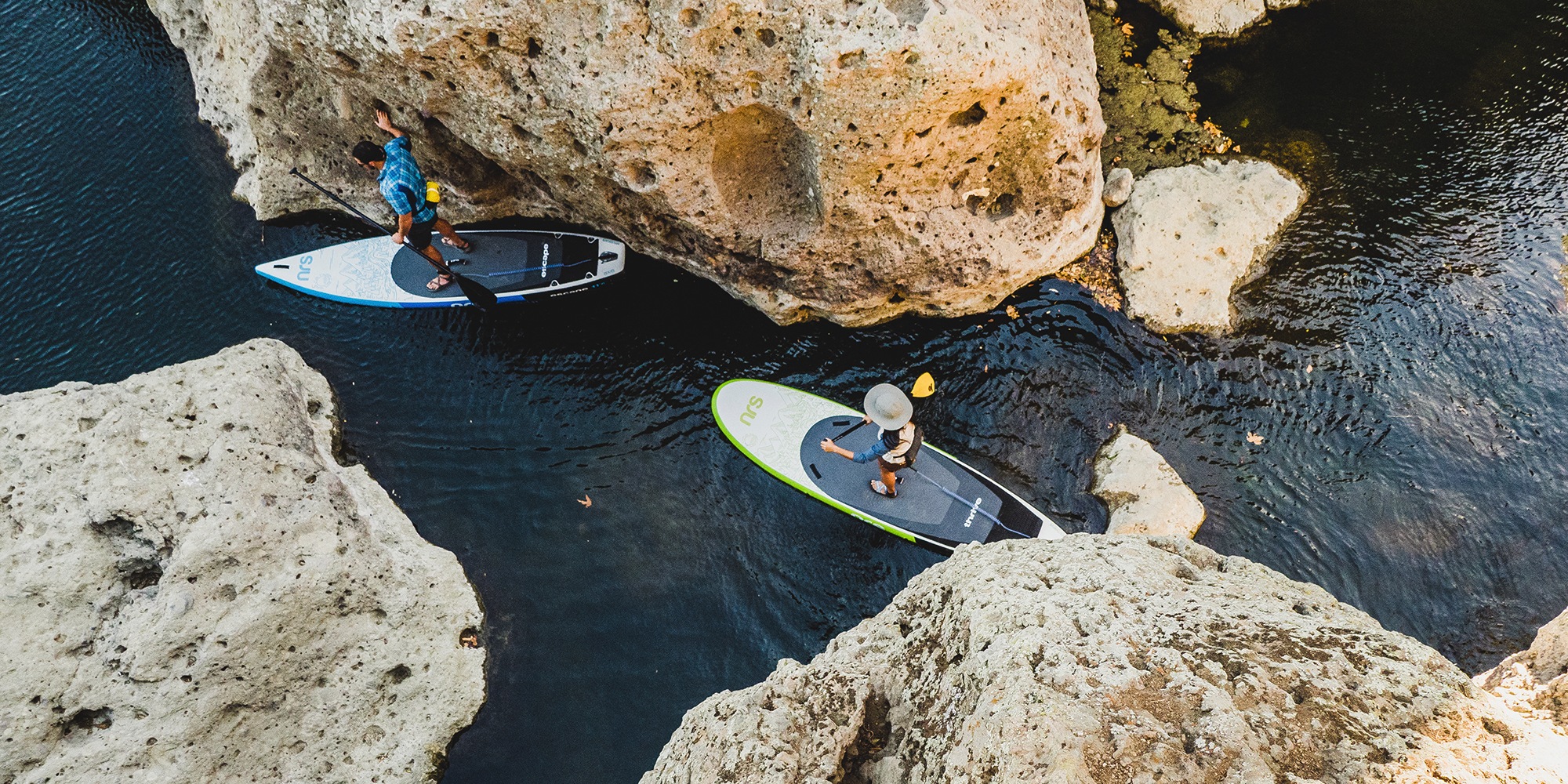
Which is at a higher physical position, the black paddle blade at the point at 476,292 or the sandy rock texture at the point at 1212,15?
the sandy rock texture at the point at 1212,15

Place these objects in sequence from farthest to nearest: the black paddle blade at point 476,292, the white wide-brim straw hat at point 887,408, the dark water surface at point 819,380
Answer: the black paddle blade at point 476,292 < the dark water surface at point 819,380 < the white wide-brim straw hat at point 887,408

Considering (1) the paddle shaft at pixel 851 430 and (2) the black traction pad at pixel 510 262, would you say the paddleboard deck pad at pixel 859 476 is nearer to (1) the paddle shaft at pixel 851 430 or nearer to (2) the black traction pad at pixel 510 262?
(1) the paddle shaft at pixel 851 430

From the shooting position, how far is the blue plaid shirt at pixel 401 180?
9.35 meters

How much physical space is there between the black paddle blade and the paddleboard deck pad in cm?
316

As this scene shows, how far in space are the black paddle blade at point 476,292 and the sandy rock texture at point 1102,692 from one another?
6354 mm

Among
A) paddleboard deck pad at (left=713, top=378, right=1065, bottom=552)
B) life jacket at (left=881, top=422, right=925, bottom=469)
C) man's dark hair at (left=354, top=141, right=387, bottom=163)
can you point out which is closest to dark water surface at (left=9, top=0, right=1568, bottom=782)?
paddleboard deck pad at (left=713, top=378, right=1065, bottom=552)

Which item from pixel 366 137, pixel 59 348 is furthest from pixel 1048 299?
pixel 59 348

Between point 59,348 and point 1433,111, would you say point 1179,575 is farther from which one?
point 59,348

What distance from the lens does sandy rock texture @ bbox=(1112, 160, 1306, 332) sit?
10117 millimetres

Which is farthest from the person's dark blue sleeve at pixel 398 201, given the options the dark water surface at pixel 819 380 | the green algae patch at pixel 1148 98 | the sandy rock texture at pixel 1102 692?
the green algae patch at pixel 1148 98

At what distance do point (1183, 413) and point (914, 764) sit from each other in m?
6.50

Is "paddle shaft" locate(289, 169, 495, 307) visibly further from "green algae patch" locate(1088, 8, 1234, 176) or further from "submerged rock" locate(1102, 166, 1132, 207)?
"green algae patch" locate(1088, 8, 1234, 176)

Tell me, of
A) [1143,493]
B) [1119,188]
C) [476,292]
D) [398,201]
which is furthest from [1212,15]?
[398,201]

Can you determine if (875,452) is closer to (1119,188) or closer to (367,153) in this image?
(1119,188)
